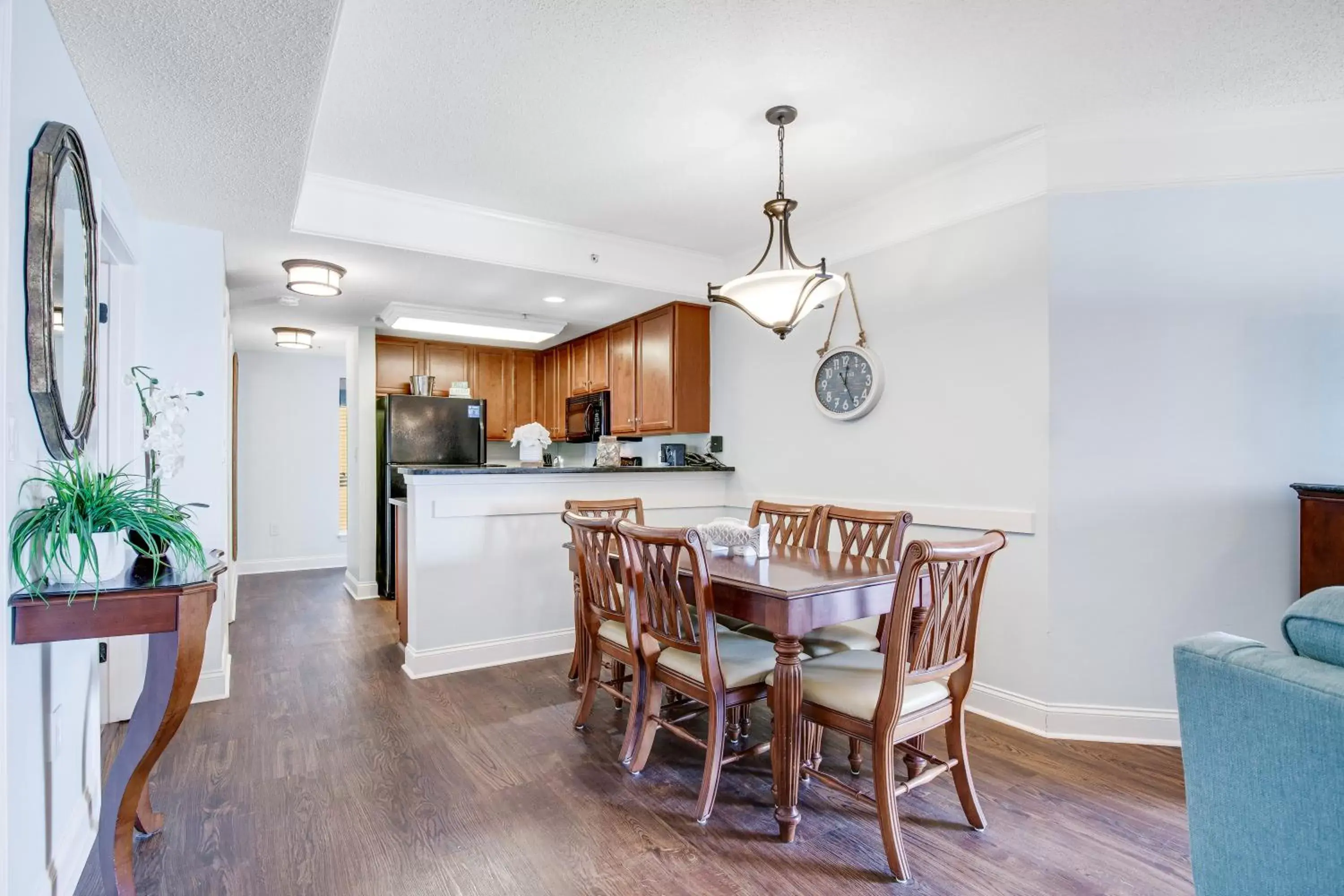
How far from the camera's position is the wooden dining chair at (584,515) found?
3.20 metres

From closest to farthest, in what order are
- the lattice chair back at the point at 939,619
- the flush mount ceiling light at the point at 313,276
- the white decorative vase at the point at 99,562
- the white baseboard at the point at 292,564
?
1. the white decorative vase at the point at 99,562
2. the lattice chair back at the point at 939,619
3. the flush mount ceiling light at the point at 313,276
4. the white baseboard at the point at 292,564

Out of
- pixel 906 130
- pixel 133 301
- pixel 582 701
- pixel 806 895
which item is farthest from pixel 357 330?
pixel 806 895

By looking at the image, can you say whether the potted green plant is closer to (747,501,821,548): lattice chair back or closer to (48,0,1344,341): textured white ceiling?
(48,0,1344,341): textured white ceiling

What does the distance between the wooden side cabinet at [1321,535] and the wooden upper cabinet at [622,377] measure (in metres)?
3.65

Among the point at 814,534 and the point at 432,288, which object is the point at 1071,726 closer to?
the point at 814,534

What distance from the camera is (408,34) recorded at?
2.09m

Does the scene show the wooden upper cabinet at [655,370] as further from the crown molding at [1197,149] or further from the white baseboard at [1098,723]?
the white baseboard at [1098,723]

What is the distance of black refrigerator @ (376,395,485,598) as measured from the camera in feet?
16.6

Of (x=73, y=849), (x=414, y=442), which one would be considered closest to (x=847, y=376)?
(x=414, y=442)

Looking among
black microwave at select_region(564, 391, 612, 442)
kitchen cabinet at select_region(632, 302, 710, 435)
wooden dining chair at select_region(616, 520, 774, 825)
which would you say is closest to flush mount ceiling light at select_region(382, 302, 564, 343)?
black microwave at select_region(564, 391, 612, 442)

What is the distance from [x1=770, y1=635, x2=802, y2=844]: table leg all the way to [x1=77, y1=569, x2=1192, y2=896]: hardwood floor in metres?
0.10

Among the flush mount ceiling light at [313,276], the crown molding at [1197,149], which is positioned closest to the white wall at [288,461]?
the flush mount ceiling light at [313,276]

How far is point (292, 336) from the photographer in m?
5.39

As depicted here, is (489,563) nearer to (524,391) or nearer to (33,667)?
(33,667)
